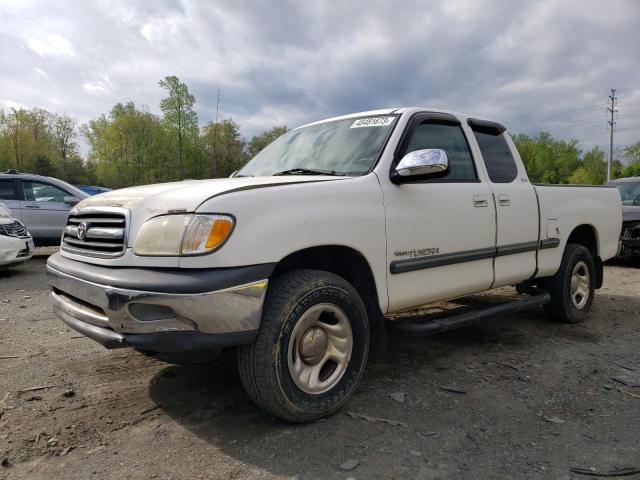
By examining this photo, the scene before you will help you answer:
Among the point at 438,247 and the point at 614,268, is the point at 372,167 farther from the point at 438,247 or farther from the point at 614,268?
the point at 614,268

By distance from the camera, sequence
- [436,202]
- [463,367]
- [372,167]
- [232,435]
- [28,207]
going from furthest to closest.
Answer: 1. [28,207]
2. [463,367]
3. [436,202]
4. [372,167]
5. [232,435]

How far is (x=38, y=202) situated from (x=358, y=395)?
9.16 m

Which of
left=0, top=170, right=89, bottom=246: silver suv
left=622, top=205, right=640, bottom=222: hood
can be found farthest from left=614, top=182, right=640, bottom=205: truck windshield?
left=0, top=170, right=89, bottom=246: silver suv

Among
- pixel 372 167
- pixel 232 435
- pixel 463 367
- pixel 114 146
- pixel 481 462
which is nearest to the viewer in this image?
pixel 481 462

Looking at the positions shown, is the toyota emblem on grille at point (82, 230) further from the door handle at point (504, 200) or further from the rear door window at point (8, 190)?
the rear door window at point (8, 190)

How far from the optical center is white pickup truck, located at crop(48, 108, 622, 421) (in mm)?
2295

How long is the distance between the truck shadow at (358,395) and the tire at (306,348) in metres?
0.17

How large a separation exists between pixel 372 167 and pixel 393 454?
170 cm

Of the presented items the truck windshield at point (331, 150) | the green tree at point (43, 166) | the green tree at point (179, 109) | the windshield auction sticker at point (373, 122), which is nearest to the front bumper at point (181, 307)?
the truck windshield at point (331, 150)

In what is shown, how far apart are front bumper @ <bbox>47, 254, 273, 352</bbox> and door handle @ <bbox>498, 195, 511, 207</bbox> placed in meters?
2.30

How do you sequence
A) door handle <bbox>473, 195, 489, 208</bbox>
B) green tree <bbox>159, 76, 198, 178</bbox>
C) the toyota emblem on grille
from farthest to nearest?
green tree <bbox>159, 76, 198, 178</bbox>
door handle <bbox>473, 195, 489, 208</bbox>
the toyota emblem on grille

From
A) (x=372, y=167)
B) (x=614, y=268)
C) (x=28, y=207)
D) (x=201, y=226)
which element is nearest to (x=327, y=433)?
(x=201, y=226)

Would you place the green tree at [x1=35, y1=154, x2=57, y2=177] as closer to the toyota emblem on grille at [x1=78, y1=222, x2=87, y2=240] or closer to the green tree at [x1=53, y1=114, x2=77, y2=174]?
the green tree at [x1=53, y1=114, x2=77, y2=174]

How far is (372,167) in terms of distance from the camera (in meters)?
3.09
